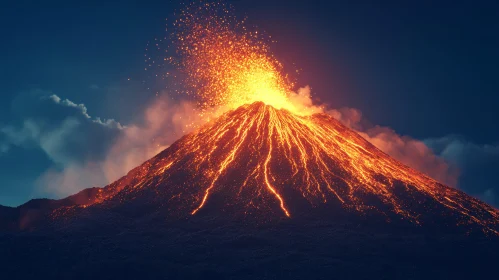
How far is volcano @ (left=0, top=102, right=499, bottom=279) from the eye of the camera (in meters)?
36.6

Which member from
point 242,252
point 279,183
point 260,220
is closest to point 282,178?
point 279,183

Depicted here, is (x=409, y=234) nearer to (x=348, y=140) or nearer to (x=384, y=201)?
(x=384, y=201)

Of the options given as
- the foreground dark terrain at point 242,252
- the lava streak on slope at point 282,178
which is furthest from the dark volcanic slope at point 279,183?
the foreground dark terrain at point 242,252

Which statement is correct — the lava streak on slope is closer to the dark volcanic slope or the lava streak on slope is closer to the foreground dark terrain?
the dark volcanic slope

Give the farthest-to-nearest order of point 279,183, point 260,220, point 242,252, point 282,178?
point 282,178
point 279,183
point 260,220
point 242,252

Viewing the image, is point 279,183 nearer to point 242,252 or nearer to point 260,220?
point 260,220

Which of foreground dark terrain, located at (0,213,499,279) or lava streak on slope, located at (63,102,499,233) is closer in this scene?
foreground dark terrain, located at (0,213,499,279)

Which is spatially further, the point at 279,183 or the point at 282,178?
the point at 282,178

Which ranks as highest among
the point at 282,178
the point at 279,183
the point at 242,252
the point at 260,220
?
the point at 282,178

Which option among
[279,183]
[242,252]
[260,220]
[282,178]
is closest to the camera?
[242,252]

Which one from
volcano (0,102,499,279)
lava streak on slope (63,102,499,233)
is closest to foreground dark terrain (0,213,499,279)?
volcano (0,102,499,279)

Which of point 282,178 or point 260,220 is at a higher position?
point 282,178

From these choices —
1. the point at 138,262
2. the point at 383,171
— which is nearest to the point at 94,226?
the point at 138,262

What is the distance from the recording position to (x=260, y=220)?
42.0m
